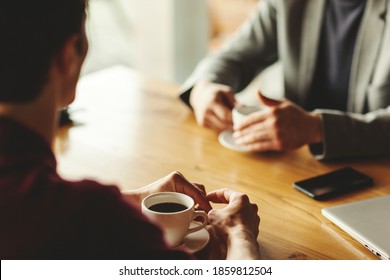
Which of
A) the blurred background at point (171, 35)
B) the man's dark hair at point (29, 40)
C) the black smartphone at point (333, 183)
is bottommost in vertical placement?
the blurred background at point (171, 35)

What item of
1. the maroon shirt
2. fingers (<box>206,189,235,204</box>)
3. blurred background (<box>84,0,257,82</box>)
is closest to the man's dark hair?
the maroon shirt

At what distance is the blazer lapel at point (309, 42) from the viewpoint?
62.5 inches

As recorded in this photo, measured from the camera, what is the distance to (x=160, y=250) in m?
0.65

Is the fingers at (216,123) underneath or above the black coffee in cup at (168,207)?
underneath

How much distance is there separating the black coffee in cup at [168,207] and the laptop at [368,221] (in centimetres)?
28

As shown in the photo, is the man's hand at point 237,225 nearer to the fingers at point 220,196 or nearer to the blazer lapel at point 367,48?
the fingers at point 220,196

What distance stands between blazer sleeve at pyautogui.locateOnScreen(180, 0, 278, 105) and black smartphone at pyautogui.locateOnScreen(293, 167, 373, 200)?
1.99 ft

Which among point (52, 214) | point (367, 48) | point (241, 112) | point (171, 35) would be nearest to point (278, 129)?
point (241, 112)

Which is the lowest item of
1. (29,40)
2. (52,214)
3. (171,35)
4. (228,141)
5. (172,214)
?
(171,35)

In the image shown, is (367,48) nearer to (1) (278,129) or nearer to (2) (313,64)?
(2) (313,64)

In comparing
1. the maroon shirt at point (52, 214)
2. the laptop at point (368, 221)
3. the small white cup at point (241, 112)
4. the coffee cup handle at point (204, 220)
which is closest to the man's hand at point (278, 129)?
the small white cup at point (241, 112)

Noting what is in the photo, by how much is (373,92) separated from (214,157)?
0.56m

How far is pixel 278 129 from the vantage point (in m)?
1.23

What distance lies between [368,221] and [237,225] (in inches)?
9.4
